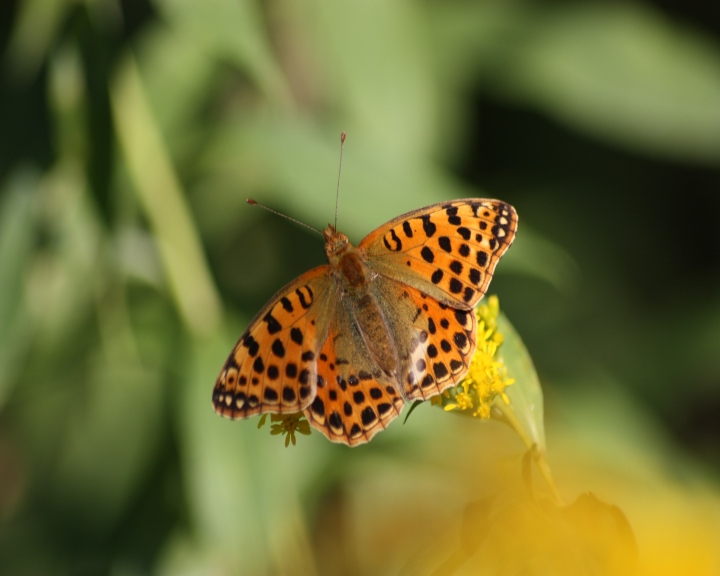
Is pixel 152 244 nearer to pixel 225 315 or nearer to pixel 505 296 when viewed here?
pixel 225 315

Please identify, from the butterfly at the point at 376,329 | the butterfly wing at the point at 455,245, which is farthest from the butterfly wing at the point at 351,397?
the butterfly wing at the point at 455,245

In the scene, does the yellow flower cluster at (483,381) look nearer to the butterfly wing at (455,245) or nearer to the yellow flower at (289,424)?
the butterfly wing at (455,245)

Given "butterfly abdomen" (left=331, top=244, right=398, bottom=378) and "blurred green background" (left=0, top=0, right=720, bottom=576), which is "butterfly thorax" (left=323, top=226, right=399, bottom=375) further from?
"blurred green background" (left=0, top=0, right=720, bottom=576)

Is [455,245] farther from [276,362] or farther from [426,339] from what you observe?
[276,362]

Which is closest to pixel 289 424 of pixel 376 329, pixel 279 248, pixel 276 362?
pixel 276 362

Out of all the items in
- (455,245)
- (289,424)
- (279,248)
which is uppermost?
(455,245)

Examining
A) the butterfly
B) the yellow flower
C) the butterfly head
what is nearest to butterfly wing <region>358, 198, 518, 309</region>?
the butterfly
